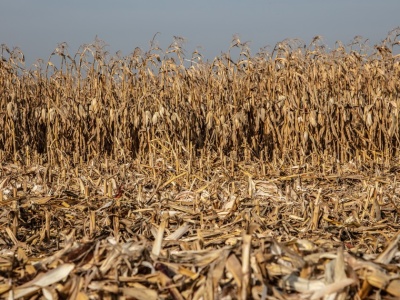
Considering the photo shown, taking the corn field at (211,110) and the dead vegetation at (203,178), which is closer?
the dead vegetation at (203,178)

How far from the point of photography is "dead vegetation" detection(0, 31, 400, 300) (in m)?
1.77

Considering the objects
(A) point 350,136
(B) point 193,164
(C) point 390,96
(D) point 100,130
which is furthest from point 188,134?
(C) point 390,96

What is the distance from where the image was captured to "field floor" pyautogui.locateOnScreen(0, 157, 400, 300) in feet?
5.61

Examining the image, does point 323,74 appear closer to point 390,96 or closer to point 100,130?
point 390,96

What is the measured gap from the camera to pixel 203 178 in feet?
17.1

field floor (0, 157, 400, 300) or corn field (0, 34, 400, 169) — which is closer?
field floor (0, 157, 400, 300)

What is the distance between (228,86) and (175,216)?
11.6 feet

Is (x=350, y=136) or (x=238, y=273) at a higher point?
(x=238, y=273)

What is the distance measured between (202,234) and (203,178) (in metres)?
2.55

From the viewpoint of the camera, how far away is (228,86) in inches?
263

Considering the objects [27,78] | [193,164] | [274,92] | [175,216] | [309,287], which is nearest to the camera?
[309,287]

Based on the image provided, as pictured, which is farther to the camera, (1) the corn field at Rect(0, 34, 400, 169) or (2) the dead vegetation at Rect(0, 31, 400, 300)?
(1) the corn field at Rect(0, 34, 400, 169)

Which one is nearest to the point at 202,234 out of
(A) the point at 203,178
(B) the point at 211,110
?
(A) the point at 203,178

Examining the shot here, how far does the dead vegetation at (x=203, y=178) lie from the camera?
177cm
